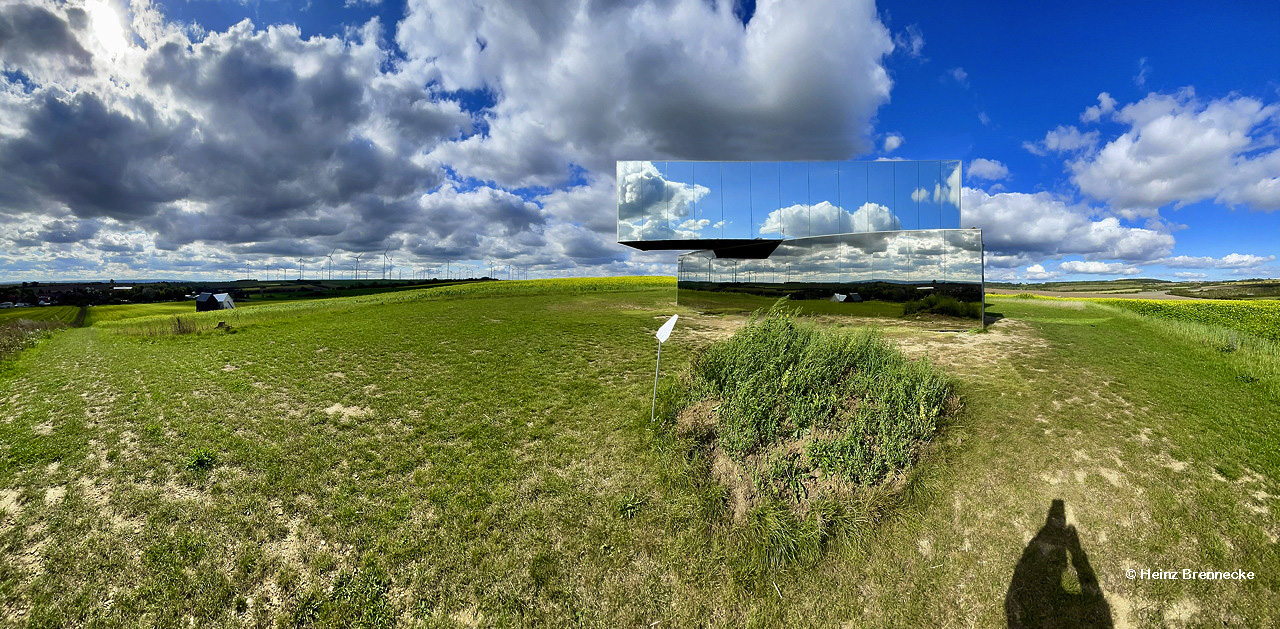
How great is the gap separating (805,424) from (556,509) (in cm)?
432

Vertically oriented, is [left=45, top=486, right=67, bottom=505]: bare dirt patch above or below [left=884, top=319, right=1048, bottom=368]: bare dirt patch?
below

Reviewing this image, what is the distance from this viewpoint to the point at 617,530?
5.70m

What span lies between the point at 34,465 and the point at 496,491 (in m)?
7.84

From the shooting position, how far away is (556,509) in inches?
235

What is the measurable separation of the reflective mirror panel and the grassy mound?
31.2 ft

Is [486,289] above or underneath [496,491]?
above

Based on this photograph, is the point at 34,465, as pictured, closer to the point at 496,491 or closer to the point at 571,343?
the point at 496,491

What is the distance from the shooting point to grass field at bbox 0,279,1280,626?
15.6 ft

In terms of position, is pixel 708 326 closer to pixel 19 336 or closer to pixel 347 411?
pixel 347 411

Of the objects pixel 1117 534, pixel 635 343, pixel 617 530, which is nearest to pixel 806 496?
pixel 617 530

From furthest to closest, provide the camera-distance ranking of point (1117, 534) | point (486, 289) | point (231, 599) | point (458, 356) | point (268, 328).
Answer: point (486, 289)
point (268, 328)
point (458, 356)
point (1117, 534)
point (231, 599)

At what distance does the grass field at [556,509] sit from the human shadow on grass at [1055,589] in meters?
0.07

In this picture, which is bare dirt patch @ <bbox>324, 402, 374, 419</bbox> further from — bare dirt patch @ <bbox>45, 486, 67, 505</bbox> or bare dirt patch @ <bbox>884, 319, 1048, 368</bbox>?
bare dirt patch @ <bbox>884, 319, 1048, 368</bbox>

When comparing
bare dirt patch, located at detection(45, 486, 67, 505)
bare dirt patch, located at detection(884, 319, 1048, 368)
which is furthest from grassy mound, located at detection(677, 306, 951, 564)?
bare dirt patch, located at detection(45, 486, 67, 505)
